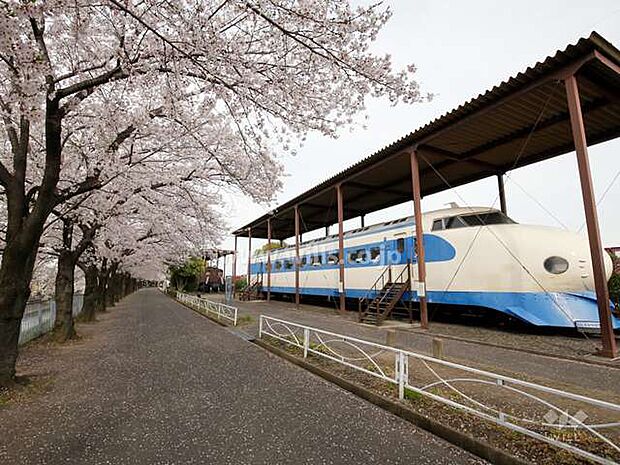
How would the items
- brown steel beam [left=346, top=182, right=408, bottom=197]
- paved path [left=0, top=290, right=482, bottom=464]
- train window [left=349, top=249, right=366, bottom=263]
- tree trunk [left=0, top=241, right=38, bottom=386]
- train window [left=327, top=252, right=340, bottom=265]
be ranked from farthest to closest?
train window [left=327, top=252, right=340, bottom=265] → brown steel beam [left=346, top=182, right=408, bottom=197] → train window [left=349, top=249, right=366, bottom=263] → tree trunk [left=0, top=241, right=38, bottom=386] → paved path [left=0, top=290, right=482, bottom=464]

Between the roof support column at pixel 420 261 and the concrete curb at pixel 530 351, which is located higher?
the roof support column at pixel 420 261

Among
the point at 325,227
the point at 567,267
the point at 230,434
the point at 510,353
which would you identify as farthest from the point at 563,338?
the point at 325,227

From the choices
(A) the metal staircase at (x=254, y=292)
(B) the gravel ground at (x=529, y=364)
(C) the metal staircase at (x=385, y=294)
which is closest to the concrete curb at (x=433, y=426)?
(B) the gravel ground at (x=529, y=364)

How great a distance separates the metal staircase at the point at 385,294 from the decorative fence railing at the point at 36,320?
10417 millimetres

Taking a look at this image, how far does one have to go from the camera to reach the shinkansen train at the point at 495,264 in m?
9.12

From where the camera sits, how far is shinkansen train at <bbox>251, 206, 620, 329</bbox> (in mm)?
9125

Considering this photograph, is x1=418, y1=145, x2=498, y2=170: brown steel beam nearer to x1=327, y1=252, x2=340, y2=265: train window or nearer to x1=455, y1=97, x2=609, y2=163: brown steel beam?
x1=455, y1=97, x2=609, y2=163: brown steel beam

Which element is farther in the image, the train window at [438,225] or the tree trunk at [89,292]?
the tree trunk at [89,292]

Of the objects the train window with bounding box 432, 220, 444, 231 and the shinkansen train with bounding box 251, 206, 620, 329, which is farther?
the train window with bounding box 432, 220, 444, 231

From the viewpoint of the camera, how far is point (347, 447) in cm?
351

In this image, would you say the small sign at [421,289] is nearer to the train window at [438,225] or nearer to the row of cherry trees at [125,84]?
the train window at [438,225]

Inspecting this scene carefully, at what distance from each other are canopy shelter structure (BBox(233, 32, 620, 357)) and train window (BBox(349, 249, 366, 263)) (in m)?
1.01

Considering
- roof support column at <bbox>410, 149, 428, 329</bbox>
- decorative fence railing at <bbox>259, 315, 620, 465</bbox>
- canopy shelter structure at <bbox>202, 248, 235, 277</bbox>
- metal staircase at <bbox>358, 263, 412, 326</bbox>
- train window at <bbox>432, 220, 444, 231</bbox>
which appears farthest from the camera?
canopy shelter structure at <bbox>202, 248, 235, 277</bbox>

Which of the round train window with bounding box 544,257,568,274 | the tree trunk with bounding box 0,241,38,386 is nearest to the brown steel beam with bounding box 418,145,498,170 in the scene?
the round train window with bounding box 544,257,568,274
